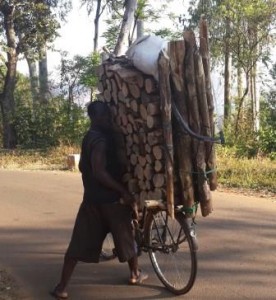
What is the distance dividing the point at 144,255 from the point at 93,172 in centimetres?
166

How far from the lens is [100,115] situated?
4.66 m

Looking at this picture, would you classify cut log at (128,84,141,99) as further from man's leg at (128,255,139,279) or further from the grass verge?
the grass verge

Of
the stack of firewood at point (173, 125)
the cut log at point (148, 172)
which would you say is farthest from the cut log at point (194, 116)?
the cut log at point (148, 172)

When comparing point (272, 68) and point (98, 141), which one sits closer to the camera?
point (98, 141)

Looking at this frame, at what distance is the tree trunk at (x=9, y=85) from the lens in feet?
69.0

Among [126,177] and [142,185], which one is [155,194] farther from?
[126,177]

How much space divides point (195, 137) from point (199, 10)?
2007 cm

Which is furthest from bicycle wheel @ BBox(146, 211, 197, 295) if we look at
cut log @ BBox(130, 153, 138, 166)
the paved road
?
cut log @ BBox(130, 153, 138, 166)

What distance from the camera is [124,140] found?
15.8 ft

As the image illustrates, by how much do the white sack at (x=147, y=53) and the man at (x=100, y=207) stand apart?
489 mm

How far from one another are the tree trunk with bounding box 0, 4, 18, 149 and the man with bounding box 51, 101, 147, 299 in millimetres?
17302

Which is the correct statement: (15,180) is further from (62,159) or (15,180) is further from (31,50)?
(31,50)

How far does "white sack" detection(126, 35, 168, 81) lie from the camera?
14.4 ft

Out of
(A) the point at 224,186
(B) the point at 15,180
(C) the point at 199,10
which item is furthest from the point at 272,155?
(C) the point at 199,10
